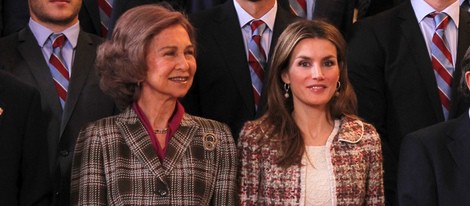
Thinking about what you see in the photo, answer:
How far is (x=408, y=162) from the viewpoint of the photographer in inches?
150

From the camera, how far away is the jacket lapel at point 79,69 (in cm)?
429

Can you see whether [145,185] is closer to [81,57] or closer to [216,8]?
[81,57]

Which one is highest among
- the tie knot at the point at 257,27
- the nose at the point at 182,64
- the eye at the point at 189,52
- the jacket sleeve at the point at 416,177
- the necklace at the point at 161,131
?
the tie knot at the point at 257,27

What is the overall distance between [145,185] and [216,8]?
1317 millimetres

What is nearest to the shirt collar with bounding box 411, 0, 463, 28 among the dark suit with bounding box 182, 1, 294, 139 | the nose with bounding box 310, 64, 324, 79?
the dark suit with bounding box 182, 1, 294, 139

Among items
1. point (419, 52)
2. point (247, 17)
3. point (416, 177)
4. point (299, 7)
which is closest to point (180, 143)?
point (416, 177)

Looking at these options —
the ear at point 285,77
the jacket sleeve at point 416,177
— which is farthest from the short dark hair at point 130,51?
the jacket sleeve at point 416,177

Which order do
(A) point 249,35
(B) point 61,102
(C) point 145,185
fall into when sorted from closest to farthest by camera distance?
1. (C) point 145,185
2. (B) point 61,102
3. (A) point 249,35

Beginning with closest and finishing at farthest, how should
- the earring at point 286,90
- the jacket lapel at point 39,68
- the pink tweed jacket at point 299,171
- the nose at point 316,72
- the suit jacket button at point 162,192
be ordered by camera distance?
the suit jacket button at point 162,192 → the pink tweed jacket at point 299,171 → the nose at point 316,72 → the earring at point 286,90 → the jacket lapel at point 39,68

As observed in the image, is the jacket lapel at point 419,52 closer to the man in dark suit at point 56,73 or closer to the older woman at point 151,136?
the older woman at point 151,136

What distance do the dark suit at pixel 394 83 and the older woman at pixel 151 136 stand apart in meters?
0.96

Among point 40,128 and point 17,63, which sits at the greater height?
point 17,63

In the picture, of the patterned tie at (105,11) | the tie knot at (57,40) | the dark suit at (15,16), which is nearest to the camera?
the tie knot at (57,40)

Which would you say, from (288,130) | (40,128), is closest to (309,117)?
(288,130)
